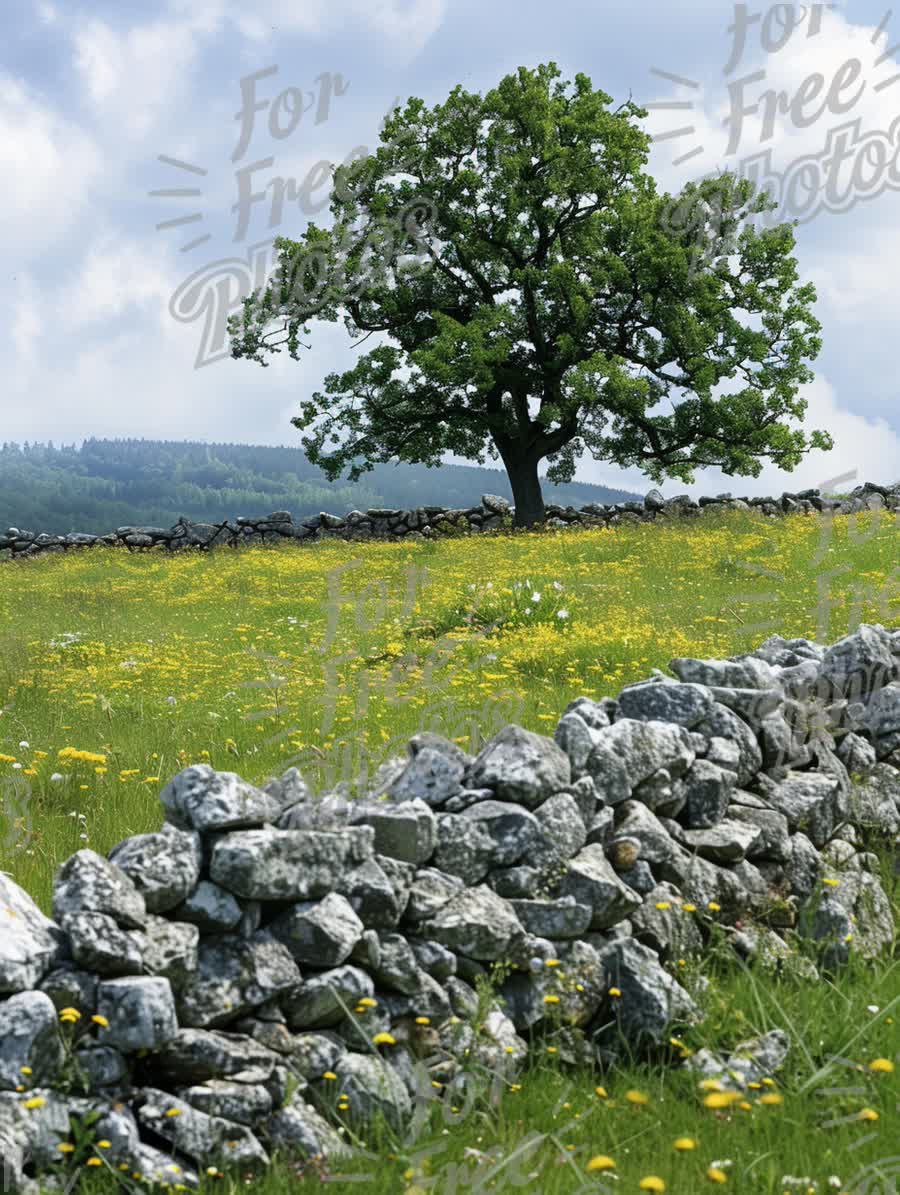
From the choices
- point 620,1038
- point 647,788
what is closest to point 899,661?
point 647,788

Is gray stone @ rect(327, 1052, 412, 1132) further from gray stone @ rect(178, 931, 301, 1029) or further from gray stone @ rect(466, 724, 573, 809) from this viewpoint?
gray stone @ rect(466, 724, 573, 809)

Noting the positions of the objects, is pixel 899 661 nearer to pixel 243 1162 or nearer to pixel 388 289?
pixel 243 1162

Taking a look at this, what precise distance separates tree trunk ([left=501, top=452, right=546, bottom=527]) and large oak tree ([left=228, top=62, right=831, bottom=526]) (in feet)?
0.21

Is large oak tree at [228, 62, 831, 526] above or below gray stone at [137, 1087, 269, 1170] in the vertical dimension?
above

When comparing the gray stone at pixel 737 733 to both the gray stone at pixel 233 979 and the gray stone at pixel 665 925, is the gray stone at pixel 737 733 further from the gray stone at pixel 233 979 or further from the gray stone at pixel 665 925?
the gray stone at pixel 233 979

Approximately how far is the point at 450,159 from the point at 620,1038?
30.4m

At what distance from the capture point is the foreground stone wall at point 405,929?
11.3ft

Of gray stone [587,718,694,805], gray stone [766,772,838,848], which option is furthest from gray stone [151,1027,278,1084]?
gray stone [766,772,838,848]

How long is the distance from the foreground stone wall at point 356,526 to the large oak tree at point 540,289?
1211 mm

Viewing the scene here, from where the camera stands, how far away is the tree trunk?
3080cm

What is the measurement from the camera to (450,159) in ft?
102

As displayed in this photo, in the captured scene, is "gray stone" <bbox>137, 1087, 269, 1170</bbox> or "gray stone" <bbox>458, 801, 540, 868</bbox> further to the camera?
"gray stone" <bbox>458, 801, 540, 868</bbox>

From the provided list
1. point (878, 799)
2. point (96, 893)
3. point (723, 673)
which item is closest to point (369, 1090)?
point (96, 893)

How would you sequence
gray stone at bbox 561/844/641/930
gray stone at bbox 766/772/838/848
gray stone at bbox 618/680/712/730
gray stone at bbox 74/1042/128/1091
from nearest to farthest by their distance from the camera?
gray stone at bbox 74/1042/128/1091 → gray stone at bbox 561/844/641/930 → gray stone at bbox 618/680/712/730 → gray stone at bbox 766/772/838/848
